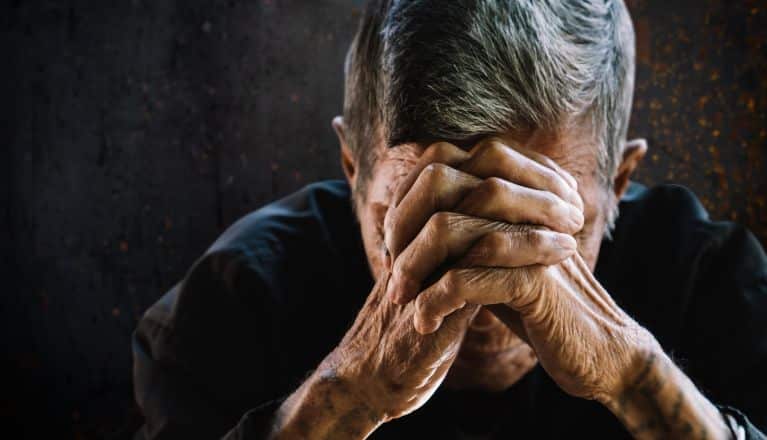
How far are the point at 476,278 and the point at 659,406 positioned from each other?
32 centimetres

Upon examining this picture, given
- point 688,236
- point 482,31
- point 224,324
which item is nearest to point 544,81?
point 482,31

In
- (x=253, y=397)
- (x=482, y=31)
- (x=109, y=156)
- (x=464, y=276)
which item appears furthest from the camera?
(x=109, y=156)

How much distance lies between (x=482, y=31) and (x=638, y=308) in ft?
2.07

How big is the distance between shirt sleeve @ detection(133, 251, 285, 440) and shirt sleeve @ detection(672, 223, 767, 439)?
72cm

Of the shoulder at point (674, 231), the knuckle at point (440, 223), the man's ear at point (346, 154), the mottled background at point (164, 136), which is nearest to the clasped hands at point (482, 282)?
the knuckle at point (440, 223)

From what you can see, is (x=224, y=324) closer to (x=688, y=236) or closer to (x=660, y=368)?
(x=660, y=368)

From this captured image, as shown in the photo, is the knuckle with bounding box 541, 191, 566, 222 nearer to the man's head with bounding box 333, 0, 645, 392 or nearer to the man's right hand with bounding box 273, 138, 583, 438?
the man's right hand with bounding box 273, 138, 583, 438

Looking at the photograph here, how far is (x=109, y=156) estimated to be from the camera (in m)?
1.42

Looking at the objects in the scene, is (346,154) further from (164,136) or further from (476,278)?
(164,136)

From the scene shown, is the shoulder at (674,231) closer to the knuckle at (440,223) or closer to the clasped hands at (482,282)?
the clasped hands at (482,282)

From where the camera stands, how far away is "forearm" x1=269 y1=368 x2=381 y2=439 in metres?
0.77

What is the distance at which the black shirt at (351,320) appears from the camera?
3.31ft

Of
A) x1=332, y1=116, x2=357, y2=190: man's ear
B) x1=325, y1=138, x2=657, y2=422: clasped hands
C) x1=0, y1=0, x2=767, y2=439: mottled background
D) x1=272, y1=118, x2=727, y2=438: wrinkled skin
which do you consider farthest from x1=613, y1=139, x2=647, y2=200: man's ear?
x1=0, y1=0, x2=767, y2=439: mottled background

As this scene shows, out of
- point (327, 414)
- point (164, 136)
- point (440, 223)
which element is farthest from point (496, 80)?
point (164, 136)
